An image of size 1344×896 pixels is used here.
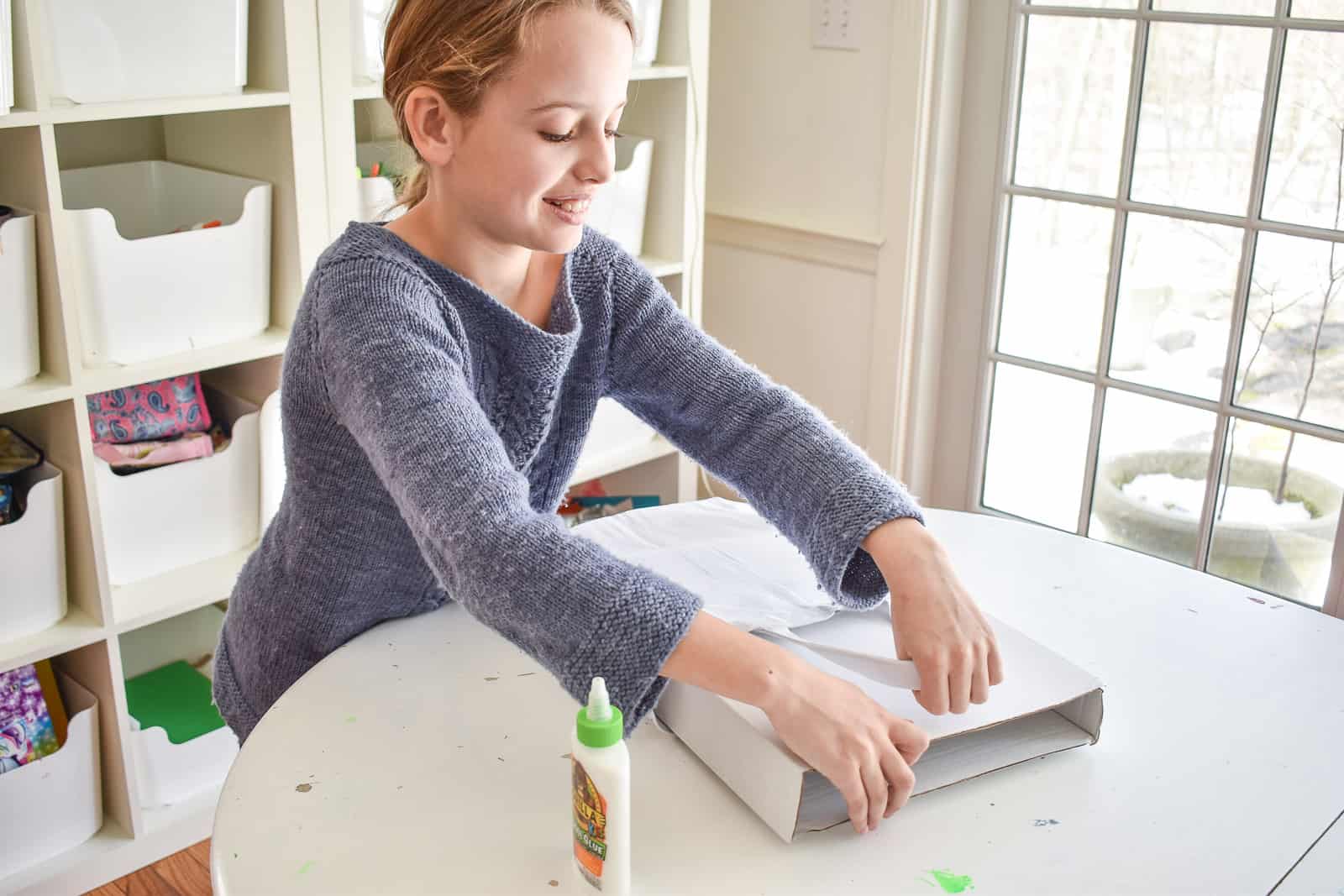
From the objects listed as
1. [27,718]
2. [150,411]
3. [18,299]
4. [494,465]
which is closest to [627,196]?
[150,411]

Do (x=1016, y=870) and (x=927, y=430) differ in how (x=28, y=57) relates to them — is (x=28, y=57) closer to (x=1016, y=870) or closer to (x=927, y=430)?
(x=1016, y=870)

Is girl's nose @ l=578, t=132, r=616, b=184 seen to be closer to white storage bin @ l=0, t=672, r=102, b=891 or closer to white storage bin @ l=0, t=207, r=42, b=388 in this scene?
white storage bin @ l=0, t=207, r=42, b=388

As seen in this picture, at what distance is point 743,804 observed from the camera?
95cm

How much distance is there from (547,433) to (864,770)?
530mm

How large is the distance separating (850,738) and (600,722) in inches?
7.3

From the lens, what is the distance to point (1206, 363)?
6.96ft

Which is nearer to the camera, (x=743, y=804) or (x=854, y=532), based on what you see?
(x=743, y=804)

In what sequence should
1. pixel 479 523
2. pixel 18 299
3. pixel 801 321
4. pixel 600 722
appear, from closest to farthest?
pixel 600 722 → pixel 479 523 → pixel 18 299 → pixel 801 321

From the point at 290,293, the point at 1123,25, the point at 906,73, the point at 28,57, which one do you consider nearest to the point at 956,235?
the point at 906,73

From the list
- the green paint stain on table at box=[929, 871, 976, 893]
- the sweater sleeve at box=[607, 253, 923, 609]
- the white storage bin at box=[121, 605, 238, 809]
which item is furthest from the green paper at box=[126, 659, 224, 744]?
the green paint stain on table at box=[929, 871, 976, 893]

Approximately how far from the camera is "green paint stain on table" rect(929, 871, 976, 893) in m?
0.87

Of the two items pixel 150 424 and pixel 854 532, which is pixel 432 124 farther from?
pixel 150 424

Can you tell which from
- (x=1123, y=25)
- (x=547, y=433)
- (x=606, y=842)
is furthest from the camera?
(x=1123, y=25)

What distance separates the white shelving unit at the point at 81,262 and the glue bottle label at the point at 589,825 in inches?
45.0
